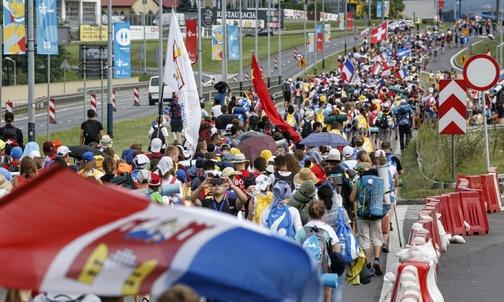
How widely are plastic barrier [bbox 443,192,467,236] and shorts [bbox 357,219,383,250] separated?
3.22 meters

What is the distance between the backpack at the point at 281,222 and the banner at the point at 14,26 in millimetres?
19987

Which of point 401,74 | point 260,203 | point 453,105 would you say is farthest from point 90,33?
point 260,203

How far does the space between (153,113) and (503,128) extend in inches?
1028

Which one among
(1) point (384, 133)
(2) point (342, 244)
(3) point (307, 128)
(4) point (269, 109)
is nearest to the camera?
(2) point (342, 244)

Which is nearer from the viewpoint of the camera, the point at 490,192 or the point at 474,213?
the point at 474,213

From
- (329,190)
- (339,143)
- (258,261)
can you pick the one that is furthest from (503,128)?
(258,261)

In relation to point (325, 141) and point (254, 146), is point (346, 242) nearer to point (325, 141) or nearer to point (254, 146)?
point (254, 146)

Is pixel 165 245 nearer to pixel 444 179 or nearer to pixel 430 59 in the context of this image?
pixel 444 179

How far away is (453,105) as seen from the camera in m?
22.6

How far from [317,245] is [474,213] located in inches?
342

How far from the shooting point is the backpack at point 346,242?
1147 cm

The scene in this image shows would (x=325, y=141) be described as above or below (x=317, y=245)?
below

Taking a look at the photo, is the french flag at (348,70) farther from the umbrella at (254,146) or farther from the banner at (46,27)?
the umbrella at (254,146)

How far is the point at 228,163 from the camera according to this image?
608 inches
